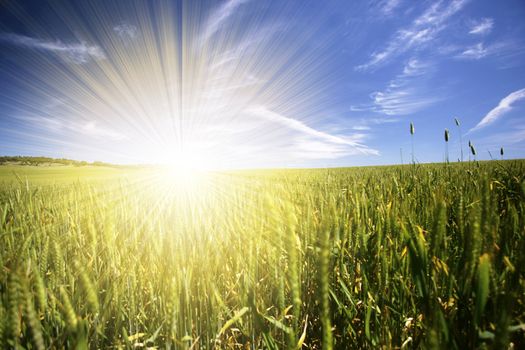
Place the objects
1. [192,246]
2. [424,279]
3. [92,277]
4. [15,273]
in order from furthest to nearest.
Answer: [192,246] → [92,277] → [424,279] → [15,273]

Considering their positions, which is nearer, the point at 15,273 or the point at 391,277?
the point at 15,273

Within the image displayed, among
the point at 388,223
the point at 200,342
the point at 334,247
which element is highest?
the point at 388,223

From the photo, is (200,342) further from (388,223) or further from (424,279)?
(388,223)

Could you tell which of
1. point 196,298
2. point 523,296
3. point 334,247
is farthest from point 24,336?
point 523,296

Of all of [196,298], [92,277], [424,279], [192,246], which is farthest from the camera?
[192,246]

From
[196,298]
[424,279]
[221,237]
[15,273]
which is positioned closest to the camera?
[15,273]

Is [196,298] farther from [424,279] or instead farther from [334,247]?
[424,279]

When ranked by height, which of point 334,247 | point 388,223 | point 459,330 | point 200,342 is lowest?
point 200,342

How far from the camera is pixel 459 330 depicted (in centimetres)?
91

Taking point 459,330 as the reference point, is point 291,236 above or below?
above

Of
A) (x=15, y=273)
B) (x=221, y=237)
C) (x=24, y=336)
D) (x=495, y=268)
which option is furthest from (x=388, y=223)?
(x=24, y=336)

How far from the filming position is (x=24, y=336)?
972 millimetres

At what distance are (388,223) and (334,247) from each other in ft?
1.04

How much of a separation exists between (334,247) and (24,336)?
1.37 metres
